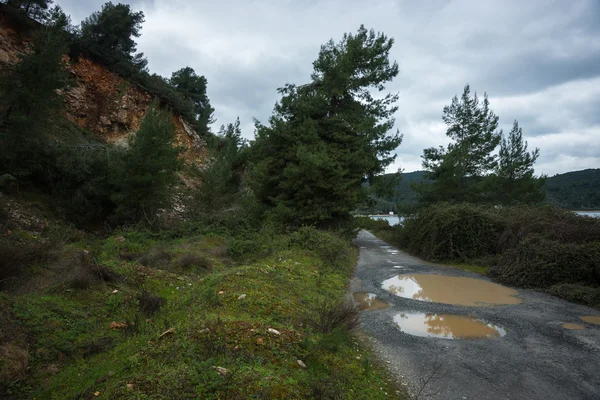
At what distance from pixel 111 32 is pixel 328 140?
19466mm

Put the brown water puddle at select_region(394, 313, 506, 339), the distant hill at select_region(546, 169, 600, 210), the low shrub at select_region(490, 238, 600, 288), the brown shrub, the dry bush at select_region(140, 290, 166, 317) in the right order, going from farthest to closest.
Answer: the distant hill at select_region(546, 169, 600, 210), the low shrub at select_region(490, 238, 600, 288), the brown water puddle at select_region(394, 313, 506, 339), the dry bush at select_region(140, 290, 166, 317), the brown shrub

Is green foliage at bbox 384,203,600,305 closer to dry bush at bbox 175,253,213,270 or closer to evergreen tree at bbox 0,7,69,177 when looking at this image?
dry bush at bbox 175,253,213,270

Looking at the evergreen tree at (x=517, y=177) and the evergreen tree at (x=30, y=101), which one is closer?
the evergreen tree at (x=30, y=101)

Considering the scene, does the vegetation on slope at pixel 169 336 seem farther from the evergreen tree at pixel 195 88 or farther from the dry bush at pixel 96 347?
the evergreen tree at pixel 195 88

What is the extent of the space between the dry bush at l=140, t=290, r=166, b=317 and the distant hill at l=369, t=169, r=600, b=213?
2086 cm

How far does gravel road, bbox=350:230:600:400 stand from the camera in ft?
14.1

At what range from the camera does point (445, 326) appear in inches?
266

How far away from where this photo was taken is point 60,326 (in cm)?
496

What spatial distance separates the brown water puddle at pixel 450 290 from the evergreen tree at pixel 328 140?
23.0ft

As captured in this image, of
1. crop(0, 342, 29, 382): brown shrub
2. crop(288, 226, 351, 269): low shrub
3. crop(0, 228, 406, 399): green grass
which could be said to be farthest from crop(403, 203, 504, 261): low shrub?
crop(0, 342, 29, 382): brown shrub

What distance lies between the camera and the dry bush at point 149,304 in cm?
586

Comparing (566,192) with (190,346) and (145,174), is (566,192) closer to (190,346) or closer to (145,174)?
(145,174)

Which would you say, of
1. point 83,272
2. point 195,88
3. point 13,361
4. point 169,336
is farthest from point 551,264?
point 195,88

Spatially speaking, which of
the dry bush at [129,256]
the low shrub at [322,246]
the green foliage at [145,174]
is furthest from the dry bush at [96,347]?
the green foliage at [145,174]
